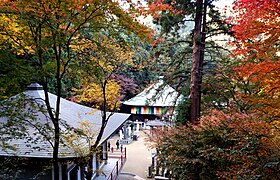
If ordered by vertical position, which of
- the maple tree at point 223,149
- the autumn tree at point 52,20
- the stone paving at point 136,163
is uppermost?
the autumn tree at point 52,20

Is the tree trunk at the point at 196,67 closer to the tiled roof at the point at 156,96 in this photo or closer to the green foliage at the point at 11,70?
the tiled roof at the point at 156,96

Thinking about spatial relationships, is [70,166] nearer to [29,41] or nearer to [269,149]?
[29,41]

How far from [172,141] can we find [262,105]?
9.66 ft

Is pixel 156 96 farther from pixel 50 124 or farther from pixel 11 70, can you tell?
pixel 11 70

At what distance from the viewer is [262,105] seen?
6027mm

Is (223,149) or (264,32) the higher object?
(264,32)

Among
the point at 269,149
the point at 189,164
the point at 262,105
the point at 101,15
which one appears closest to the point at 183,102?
the point at 189,164

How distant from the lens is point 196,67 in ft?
31.5

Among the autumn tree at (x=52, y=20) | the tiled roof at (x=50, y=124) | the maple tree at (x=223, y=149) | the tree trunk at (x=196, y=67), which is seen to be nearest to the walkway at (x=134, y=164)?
the tiled roof at (x=50, y=124)

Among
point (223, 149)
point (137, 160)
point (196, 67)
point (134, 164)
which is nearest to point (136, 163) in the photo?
point (134, 164)

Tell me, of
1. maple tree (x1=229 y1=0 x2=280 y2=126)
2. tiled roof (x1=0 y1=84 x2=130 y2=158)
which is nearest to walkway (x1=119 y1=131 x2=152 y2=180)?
tiled roof (x1=0 y1=84 x2=130 y2=158)

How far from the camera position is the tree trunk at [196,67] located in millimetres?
9281

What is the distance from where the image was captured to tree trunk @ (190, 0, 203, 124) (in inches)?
365

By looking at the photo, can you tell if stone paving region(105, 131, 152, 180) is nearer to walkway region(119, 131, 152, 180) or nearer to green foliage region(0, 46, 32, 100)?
walkway region(119, 131, 152, 180)
